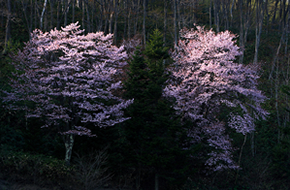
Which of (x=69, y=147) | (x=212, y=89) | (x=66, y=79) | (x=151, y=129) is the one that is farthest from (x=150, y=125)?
(x=66, y=79)

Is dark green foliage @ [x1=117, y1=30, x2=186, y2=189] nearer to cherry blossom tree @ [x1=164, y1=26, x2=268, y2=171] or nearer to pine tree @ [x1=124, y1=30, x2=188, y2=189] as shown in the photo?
pine tree @ [x1=124, y1=30, x2=188, y2=189]

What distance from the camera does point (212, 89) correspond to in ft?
43.1

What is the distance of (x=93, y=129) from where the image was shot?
12344mm

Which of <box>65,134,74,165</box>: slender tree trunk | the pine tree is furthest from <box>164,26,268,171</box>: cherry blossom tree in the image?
<box>65,134,74,165</box>: slender tree trunk

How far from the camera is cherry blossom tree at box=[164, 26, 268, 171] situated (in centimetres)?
1275

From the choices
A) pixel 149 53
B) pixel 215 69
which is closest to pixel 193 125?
pixel 215 69

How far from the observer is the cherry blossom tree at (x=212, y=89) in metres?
12.8

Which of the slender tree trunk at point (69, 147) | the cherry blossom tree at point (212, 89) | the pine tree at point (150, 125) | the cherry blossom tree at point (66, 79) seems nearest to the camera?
the cherry blossom tree at point (66, 79)

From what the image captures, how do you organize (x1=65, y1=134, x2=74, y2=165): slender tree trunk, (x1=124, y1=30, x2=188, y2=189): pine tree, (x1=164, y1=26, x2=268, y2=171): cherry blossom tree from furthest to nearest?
(x1=164, y1=26, x2=268, y2=171): cherry blossom tree → (x1=124, y1=30, x2=188, y2=189): pine tree → (x1=65, y1=134, x2=74, y2=165): slender tree trunk

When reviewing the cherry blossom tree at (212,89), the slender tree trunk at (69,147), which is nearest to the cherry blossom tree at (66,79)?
the slender tree trunk at (69,147)

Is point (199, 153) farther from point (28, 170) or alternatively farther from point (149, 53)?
point (28, 170)

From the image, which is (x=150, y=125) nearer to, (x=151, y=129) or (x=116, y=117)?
(x=151, y=129)

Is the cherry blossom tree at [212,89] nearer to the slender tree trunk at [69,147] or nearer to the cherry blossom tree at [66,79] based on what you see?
the cherry blossom tree at [66,79]

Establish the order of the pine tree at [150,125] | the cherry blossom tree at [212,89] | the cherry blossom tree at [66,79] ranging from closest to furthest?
1. the cherry blossom tree at [66,79]
2. the pine tree at [150,125]
3. the cherry blossom tree at [212,89]
